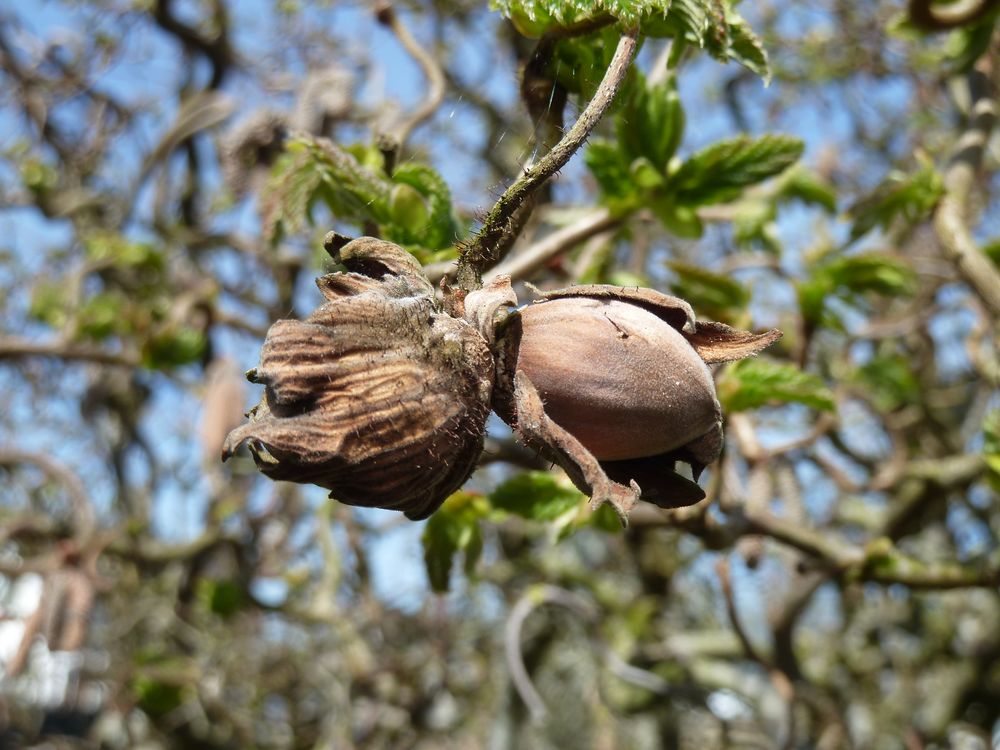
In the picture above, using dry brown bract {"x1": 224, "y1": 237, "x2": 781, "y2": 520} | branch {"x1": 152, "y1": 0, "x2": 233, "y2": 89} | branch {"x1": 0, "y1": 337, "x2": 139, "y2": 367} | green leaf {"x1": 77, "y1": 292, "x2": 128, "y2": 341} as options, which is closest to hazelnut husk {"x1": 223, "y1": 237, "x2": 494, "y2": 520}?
dry brown bract {"x1": 224, "y1": 237, "x2": 781, "y2": 520}

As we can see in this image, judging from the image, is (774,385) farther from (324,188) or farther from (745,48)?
(324,188)

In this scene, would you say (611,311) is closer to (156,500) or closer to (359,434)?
(359,434)

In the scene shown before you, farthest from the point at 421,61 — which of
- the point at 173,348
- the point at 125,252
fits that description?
the point at 125,252

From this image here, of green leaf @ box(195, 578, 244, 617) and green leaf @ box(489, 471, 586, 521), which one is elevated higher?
green leaf @ box(489, 471, 586, 521)

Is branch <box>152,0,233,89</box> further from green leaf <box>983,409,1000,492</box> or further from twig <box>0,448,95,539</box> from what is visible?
green leaf <box>983,409,1000,492</box>

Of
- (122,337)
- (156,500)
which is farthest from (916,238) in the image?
(156,500)

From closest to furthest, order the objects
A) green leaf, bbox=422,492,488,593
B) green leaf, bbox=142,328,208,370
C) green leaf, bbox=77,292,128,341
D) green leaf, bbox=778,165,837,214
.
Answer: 1. green leaf, bbox=422,492,488,593
2. green leaf, bbox=778,165,837,214
3. green leaf, bbox=142,328,208,370
4. green leaf, bbox=77,292,128,341
